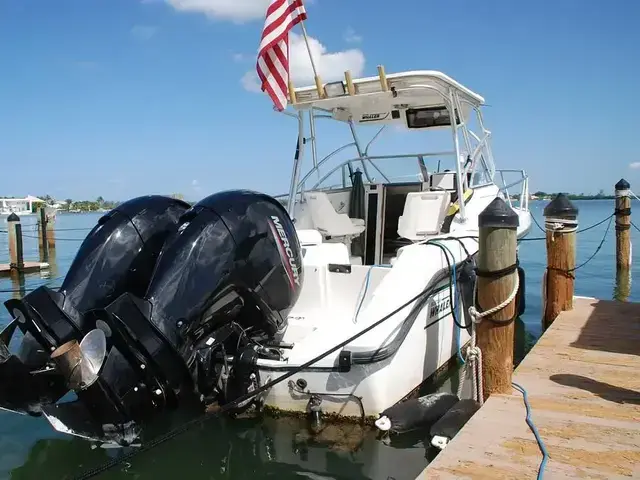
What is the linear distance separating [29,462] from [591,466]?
151 inches

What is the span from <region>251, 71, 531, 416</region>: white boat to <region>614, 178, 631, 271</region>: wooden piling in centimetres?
221

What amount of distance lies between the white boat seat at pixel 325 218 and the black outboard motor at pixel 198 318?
220 centimetres

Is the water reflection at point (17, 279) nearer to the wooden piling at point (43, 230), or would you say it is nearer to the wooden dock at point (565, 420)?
the wooden piling at point (43, 230)

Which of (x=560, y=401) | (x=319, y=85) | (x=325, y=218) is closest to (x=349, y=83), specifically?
(x=319, y=85)

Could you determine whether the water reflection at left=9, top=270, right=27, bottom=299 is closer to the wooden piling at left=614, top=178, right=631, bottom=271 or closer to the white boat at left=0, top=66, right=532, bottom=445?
the white boat at left=0, top=66, right=532, bottom=445

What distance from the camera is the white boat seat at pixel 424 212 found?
711 centimetres

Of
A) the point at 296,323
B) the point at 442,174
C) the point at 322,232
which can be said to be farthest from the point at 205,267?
the point at 442,174

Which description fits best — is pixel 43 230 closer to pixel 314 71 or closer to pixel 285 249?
pixel 314 71

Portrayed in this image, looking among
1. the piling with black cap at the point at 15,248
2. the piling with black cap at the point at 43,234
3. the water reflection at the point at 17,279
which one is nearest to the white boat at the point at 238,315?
the water reflection at the point at 17,279

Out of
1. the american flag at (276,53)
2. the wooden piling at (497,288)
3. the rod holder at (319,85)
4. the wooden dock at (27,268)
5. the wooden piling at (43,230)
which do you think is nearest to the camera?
the wooden piling at (497,288)

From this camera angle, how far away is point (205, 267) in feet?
13.6

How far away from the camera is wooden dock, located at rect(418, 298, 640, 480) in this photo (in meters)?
3.04

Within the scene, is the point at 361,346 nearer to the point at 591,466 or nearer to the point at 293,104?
the point at 591,466

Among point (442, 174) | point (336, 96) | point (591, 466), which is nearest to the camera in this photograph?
point (591, 466)
